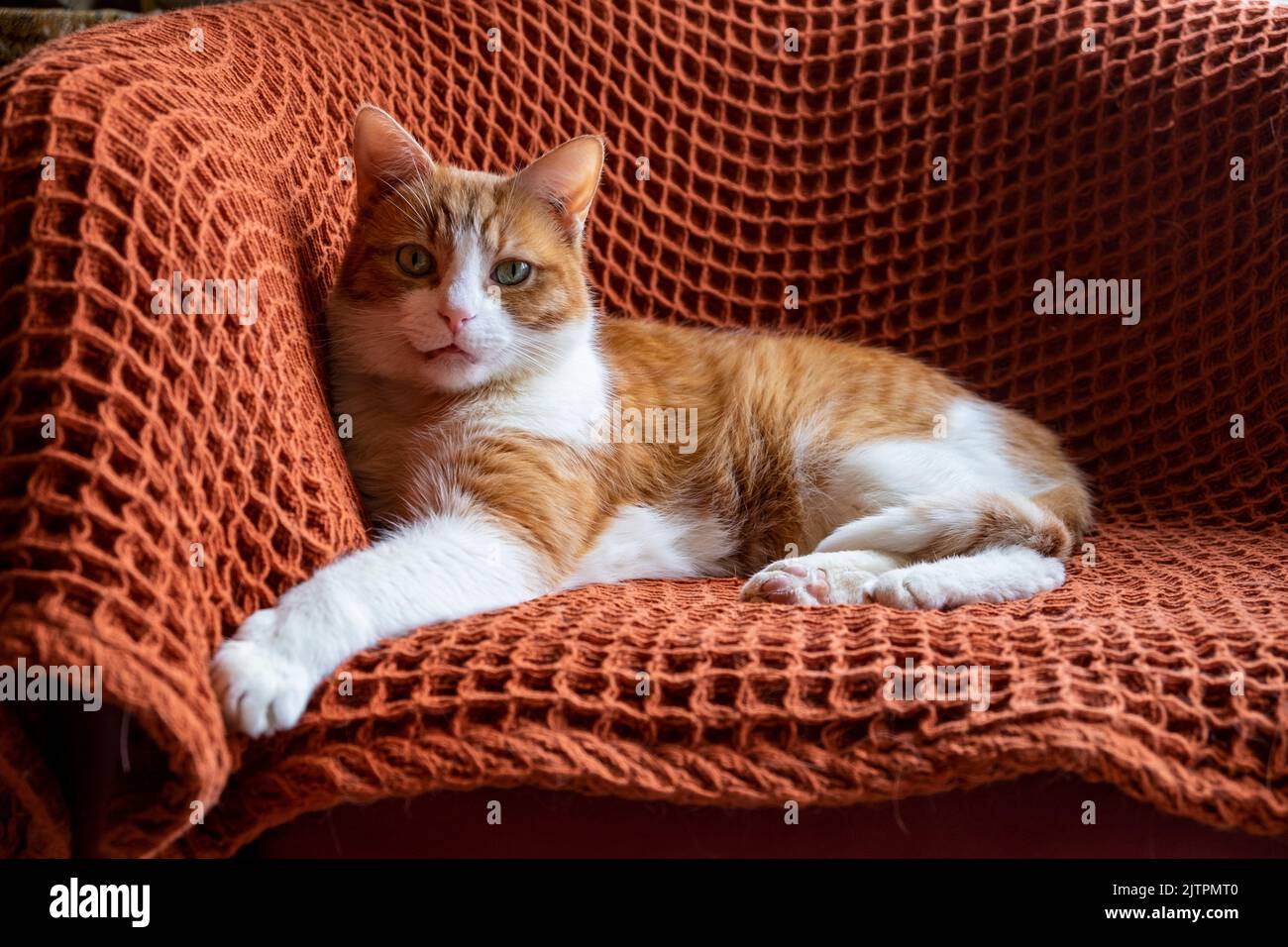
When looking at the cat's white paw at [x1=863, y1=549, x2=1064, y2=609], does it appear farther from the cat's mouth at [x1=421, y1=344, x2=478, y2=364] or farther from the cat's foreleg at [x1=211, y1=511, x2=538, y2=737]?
the cat's mouth at [x1=421, y1=344, x2=478, y2=364]

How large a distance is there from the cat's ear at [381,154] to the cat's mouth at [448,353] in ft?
0.71

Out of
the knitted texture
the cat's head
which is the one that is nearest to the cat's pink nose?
the cat's head

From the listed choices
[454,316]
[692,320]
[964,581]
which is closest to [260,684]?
[454,316]

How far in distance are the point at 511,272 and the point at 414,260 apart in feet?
0.36

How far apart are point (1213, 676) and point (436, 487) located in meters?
0.77

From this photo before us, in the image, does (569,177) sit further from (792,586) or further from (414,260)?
(792,586)

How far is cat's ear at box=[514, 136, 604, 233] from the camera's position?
51.8 inches

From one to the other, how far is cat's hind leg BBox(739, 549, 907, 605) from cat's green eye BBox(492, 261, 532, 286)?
43 cm

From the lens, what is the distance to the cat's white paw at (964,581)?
116 cm

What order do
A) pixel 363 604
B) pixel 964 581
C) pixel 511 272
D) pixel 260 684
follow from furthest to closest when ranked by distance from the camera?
1. pixel 511 272
2. pixel 964 581
3. pixel 363 604
4. pixel 260 684

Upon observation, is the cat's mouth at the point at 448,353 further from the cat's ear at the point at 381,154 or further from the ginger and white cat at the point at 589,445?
the cat's ear at the point at 381,154

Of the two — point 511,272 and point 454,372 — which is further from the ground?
point 511,272

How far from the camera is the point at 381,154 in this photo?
4.21ft
